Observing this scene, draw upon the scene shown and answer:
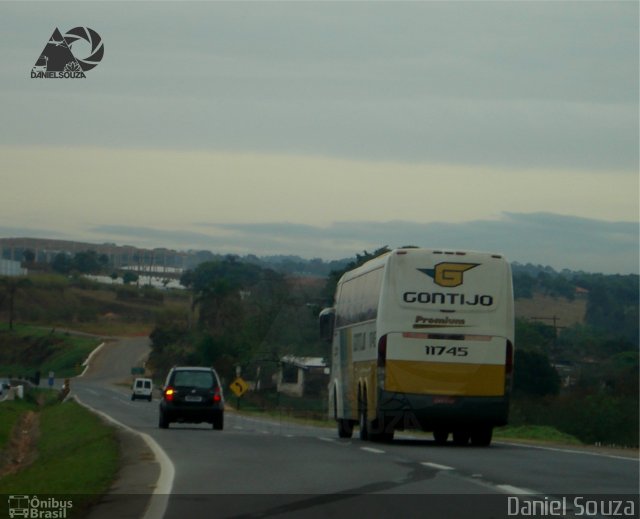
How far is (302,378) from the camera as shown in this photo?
63750 millimetres

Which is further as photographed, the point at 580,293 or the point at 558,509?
the point at 580,293

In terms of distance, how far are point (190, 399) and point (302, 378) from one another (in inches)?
1255

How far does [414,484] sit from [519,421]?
31.9 m

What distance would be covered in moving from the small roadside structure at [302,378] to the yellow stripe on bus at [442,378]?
108 feet

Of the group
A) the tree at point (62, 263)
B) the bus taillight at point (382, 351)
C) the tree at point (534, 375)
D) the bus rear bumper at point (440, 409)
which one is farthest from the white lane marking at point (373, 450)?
the tree at point (62, 263)

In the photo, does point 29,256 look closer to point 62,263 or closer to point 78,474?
point 62,263

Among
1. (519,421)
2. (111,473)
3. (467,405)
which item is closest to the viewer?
(111,473)

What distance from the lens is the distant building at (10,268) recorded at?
53103mm

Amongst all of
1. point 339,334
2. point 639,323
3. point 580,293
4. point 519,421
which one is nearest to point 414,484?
point 339,334

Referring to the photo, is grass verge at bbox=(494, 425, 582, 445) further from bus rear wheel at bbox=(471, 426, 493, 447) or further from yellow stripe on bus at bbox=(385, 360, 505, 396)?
yellow stripe on bus at bbox=(385, 360, 505, 396)

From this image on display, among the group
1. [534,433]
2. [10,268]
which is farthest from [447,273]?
[10,268]

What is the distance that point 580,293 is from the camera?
11181cm

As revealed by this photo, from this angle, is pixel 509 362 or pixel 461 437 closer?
pixel 509 362

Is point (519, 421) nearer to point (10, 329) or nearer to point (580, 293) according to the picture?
point (10, 329)
